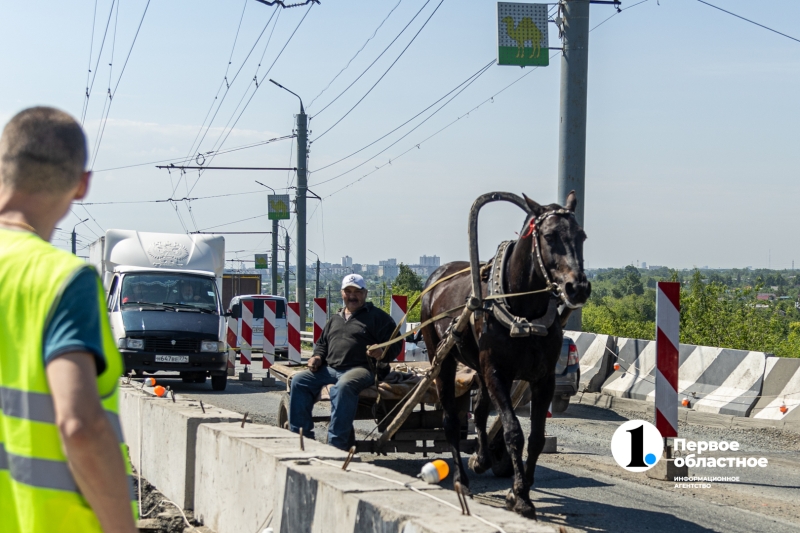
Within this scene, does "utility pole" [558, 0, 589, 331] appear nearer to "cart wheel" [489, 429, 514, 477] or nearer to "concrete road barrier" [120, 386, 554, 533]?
"cart wheel" [489, 429, 514, 477]

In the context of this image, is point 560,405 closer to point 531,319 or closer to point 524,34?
point 524,34

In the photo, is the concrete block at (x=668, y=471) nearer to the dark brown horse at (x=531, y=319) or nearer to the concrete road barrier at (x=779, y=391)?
the dark brown horse at (x=531, y=319)

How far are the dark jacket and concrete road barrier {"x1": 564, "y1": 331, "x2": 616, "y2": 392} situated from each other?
9.04 m

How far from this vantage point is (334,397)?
8.38 metres

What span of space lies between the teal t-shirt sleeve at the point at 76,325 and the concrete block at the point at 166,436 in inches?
180

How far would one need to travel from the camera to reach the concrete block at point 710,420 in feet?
43.1

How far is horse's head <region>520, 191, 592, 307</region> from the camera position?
6430 mm

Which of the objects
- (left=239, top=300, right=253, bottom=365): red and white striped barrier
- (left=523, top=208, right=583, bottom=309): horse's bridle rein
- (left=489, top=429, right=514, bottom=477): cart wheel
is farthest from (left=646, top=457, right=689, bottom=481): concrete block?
(left=239, top=300, right=253, bottom=365): red and white striped barrier

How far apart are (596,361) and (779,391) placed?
4558 mm

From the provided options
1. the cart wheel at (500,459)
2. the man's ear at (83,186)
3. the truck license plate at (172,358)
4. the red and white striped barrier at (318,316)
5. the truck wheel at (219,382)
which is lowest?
the truck wheel at (219,382)

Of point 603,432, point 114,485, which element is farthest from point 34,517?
point 603,432

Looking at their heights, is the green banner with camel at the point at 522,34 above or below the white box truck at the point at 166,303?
above

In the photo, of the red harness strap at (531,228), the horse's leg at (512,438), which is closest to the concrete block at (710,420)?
the horse's leg at (512,438)

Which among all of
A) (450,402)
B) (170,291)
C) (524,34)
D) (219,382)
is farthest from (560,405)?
(170,291)
